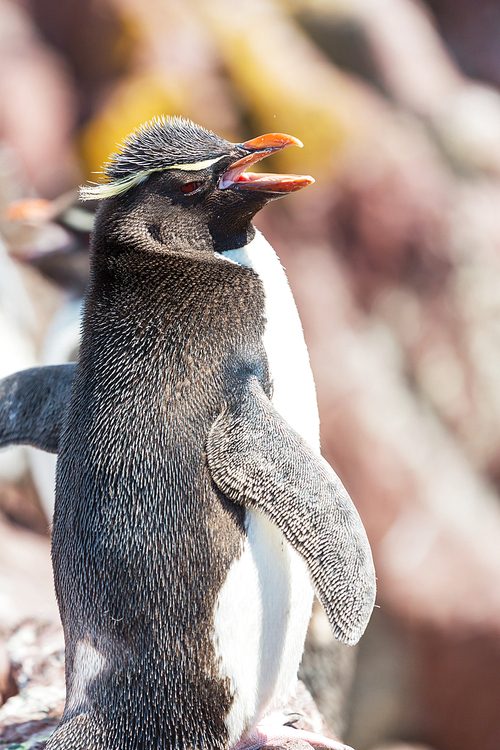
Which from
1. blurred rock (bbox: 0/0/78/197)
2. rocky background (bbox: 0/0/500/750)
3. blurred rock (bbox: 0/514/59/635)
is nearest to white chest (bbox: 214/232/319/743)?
blurred rock (bbox: 0/514/59/635)

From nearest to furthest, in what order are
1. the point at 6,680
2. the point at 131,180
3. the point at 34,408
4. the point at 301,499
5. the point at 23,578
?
the point at 301,499
the point at 131,180
the point at 34,408
the point at 6,680
the point at 23,578

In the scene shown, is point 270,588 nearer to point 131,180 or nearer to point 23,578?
point 131,180

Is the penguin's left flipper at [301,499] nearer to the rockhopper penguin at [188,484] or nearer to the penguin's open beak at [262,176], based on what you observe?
the rockhopper penguin at [188,484]

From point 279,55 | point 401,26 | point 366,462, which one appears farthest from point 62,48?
point 366,462

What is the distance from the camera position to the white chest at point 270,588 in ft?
3.80

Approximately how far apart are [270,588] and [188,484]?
238 mm

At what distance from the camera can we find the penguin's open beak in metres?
1.19

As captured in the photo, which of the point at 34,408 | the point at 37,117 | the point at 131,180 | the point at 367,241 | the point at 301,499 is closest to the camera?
the point at 301,499

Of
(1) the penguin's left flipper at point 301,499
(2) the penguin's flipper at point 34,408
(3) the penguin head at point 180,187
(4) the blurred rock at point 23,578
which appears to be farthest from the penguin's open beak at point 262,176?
(4) the blurred rock at point 23,578

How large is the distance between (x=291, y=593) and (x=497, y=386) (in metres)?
3.52

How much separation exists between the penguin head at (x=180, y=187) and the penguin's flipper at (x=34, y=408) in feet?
Result: 1.34

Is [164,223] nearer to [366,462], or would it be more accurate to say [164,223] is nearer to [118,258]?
[118,258]

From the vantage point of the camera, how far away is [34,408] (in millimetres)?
1487

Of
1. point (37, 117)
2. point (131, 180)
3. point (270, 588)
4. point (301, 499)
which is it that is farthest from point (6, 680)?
point (37, 117)
